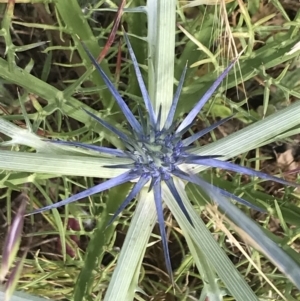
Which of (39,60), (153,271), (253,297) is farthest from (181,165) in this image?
(39,60)

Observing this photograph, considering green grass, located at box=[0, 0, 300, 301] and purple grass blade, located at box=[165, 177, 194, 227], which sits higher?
green grass, located at box=[0, 0, 300, 301]

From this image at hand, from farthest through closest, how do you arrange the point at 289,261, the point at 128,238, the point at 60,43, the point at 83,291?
1. the point at 60,43
2. the point at 83,291
3. the point at 128,238
4. the point at 289,261

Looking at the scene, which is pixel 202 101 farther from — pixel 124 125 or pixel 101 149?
pixel 124 125

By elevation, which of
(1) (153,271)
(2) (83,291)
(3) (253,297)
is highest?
(1) (153,271)

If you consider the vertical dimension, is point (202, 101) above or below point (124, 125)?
below

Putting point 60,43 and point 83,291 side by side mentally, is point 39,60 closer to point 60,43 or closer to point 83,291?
point 60,43

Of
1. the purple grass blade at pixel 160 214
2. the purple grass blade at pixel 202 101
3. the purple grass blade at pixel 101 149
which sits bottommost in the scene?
the purple grass blade at pixel 160 214

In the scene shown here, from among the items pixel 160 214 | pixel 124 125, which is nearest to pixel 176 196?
pixel 160 214

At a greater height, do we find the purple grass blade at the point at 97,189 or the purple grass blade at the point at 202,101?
the purple grass blade at the point at 202,101
